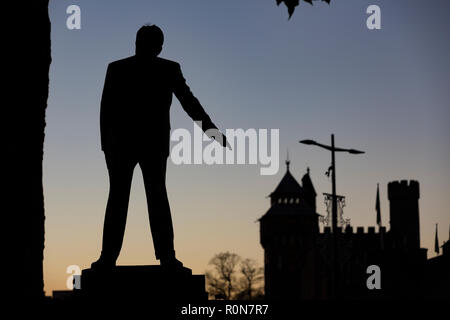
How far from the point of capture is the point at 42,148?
9000 mm

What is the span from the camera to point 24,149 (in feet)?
28.6

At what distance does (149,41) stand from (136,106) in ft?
2.26

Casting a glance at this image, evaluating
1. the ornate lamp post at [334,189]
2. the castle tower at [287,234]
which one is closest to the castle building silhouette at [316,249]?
the castle tower at [287,234]

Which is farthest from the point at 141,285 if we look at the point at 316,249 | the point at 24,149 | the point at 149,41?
the point at 316,249

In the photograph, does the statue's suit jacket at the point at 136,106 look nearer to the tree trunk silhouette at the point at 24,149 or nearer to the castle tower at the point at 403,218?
the tree trunk silhouette at the point at 24,149

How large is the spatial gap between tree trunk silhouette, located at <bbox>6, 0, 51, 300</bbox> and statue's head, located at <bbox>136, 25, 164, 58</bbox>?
994mm

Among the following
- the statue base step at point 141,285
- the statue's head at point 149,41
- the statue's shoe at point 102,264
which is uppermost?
the statue's head at point 149,41

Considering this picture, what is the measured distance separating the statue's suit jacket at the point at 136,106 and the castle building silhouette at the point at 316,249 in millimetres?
80718

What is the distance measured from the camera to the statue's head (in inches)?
370

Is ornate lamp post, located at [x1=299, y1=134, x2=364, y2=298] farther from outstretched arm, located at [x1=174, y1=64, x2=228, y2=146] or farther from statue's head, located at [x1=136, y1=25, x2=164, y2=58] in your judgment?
statue's head, located at [x1=136, y1=25, x2=164, y2=58]

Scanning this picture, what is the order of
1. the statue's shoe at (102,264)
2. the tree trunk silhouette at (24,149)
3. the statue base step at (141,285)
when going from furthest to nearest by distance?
the statue's shoe at (102,264), the statue base step at (141,285), the tree trunk silhouette at (24,149)

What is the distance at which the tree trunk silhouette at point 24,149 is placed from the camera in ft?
27.9

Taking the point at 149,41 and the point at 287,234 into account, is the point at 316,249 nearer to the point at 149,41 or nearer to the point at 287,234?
the point at 287,234
